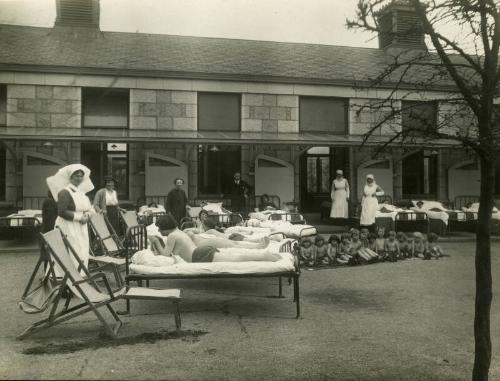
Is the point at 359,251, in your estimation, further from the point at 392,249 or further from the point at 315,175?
the point at 315,175

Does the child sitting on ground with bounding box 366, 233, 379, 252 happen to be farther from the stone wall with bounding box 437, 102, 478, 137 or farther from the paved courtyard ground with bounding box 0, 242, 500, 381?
the stone wall with bounding box 437, 102, 478, 137

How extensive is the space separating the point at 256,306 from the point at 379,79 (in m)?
3.77

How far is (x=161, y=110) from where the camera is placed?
18281 millimetres

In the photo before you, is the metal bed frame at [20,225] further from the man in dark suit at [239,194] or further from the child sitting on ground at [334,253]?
the child sitting on ground at [334,253]

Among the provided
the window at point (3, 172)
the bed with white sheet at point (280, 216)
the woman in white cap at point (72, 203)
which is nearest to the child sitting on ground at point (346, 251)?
the bed with white sheet at point (280, 216)

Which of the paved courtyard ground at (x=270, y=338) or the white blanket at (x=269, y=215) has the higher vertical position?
the white blanket at (x=269, y=215)

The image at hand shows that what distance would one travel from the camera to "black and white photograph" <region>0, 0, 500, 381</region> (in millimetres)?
4707

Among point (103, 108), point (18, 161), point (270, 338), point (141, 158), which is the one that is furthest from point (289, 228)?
point (18, 161)

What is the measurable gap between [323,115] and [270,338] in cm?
1508

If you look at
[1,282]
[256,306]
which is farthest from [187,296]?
[1,282]

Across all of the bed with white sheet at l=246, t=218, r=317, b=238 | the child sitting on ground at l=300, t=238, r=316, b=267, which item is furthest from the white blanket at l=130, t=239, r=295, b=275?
the child sitting on ground at l=300, t=238, r=316, b=267

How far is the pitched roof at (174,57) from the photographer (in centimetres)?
1794

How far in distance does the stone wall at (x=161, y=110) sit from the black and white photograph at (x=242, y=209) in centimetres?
7

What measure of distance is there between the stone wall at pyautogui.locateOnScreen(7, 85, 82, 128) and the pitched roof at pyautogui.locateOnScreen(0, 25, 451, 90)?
65cm
